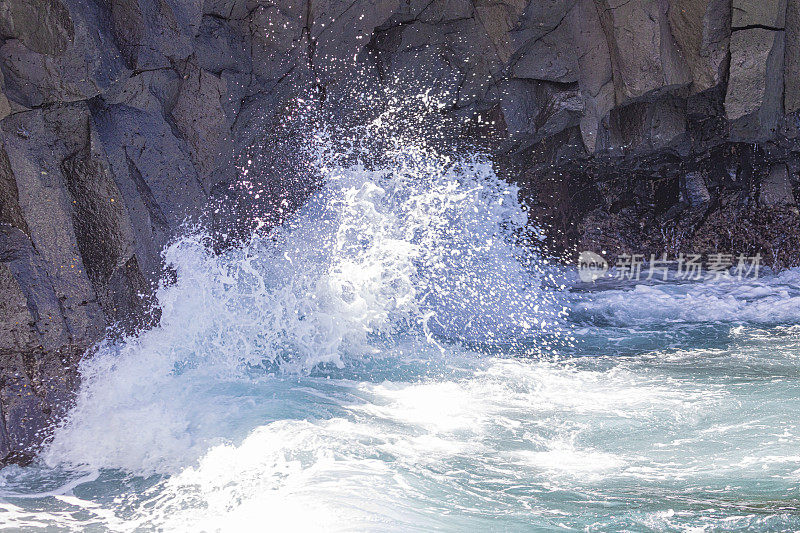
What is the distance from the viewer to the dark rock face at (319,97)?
404 centimetres

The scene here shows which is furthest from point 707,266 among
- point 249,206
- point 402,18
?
point 249,206

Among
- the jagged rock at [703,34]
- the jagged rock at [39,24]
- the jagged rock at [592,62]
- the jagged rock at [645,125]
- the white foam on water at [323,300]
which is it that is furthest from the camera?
the jagged rock at [645,125]

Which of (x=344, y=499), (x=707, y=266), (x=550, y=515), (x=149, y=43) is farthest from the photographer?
(x=707, y=266)

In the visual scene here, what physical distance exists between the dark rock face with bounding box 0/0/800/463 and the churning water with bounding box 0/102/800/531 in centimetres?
40

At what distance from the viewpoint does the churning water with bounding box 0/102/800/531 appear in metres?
3.14

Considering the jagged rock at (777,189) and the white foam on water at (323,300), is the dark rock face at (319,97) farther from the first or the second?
the white foam on water at (323,300)

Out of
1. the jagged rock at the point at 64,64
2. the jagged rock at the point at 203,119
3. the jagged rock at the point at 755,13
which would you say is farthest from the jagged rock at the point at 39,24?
the jagged rock at the point at 755,13

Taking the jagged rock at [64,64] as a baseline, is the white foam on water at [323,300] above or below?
below

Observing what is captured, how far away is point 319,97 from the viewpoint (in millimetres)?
5754

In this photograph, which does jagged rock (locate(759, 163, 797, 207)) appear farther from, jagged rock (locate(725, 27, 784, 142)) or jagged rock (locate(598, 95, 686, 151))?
jagged rock (locate(598, 95, 686, 151))

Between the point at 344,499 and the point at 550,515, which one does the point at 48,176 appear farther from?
the point at 550,515

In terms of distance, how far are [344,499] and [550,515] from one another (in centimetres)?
95

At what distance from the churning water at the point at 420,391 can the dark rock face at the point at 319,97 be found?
0.40m

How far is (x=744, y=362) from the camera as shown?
16.0ft
